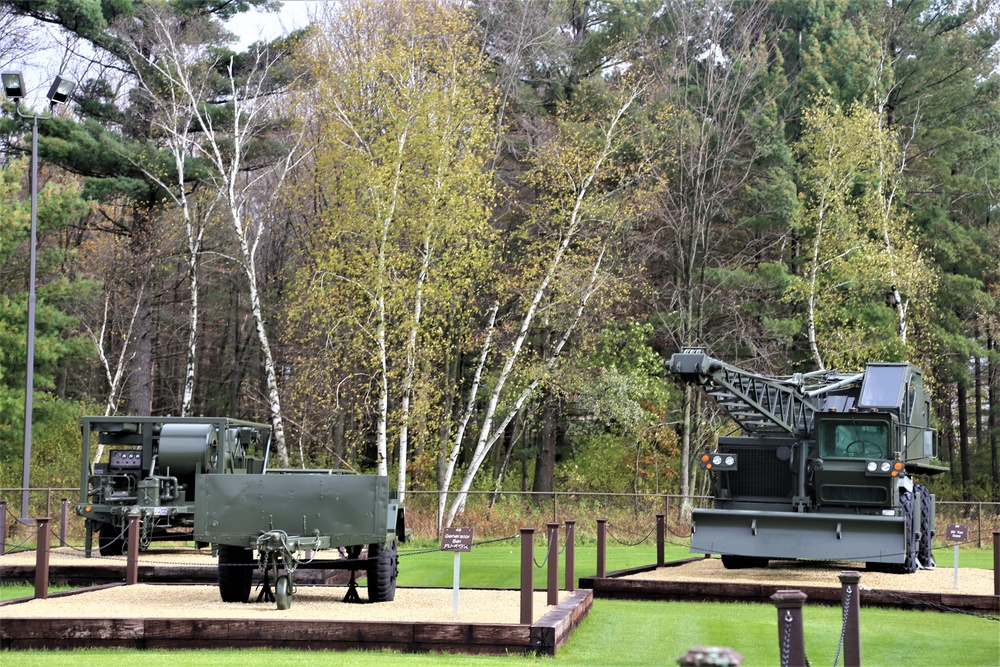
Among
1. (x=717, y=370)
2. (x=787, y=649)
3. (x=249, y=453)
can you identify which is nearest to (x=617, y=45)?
(x=249, y=453)

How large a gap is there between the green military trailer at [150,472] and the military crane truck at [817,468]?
8.58m

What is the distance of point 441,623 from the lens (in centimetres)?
1263

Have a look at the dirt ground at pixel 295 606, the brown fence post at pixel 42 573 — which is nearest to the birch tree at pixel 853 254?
the dirt ground at pixel 295 606

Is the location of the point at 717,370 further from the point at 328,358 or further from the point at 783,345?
the point at 783,345

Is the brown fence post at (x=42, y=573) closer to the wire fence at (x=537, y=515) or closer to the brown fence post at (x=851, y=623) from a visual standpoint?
the brown fence post at (x=851, y=623)

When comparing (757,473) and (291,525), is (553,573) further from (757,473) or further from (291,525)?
(757,473)

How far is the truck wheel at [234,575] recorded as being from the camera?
15.5 meters

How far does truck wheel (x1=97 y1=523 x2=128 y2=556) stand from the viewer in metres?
22.5

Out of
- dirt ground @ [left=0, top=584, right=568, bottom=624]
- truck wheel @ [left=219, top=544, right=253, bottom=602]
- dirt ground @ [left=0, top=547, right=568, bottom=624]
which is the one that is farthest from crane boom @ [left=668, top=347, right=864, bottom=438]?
truck wheel @ [left=219, top=544, right=253, bottom=602]

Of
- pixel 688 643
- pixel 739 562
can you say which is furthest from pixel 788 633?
pixel 739 562

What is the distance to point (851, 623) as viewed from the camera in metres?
8.08

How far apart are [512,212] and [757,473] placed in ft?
47.0

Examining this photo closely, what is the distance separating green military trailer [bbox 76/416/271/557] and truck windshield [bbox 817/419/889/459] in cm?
1026

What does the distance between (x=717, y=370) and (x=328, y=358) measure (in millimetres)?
13096
